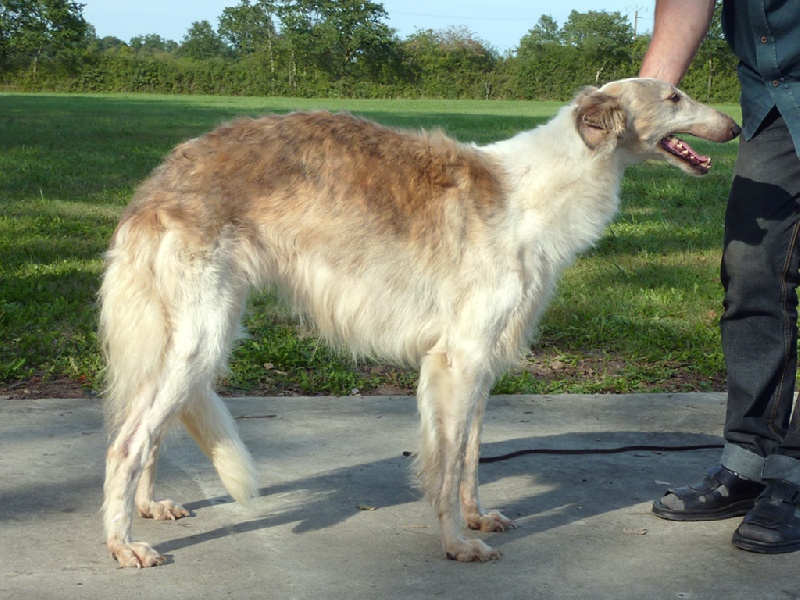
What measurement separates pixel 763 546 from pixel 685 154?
60.3 inches

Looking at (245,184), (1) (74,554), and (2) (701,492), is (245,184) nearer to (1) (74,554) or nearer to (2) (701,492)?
(1) (74,554)

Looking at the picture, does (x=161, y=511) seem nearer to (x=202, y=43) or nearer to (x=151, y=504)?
(x=151, y=504)

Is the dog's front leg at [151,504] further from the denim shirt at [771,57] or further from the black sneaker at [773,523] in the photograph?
the denim shirt at [771,57]

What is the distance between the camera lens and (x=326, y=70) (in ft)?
221

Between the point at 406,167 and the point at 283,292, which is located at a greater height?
the point at 406,167

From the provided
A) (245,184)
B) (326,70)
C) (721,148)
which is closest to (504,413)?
(245,184)

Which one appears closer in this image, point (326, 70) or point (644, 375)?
point (644, 375)

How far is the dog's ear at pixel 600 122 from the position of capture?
152 inches

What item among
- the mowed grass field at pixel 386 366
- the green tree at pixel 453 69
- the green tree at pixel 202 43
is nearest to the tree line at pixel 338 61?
the green tree at pixel 453 69

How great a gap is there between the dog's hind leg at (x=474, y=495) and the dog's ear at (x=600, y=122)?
1104 mm

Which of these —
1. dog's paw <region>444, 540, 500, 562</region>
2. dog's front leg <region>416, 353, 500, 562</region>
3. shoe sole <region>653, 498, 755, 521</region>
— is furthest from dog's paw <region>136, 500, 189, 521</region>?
shoe sole <region>653, 498, 755, 521</region>

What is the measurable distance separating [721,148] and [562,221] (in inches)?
595

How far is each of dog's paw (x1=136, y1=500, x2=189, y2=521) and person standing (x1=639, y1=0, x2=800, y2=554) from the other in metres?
1.92

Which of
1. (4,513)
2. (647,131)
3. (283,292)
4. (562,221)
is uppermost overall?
(647,131)
